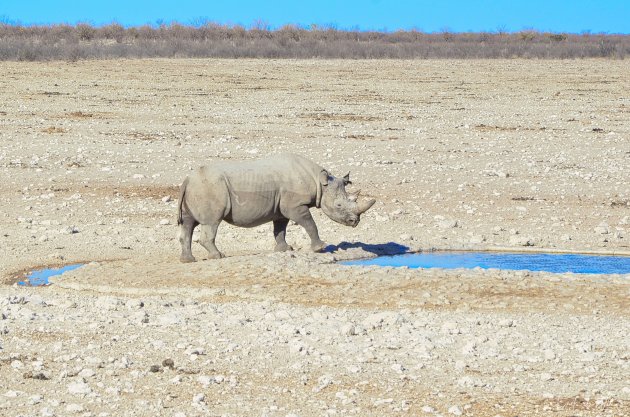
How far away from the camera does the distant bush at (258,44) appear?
141 ft

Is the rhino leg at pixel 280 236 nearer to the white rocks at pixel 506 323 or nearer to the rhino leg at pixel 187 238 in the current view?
the rhino leg at pixel 187 238

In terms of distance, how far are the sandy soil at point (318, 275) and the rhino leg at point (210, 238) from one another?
1.23 feet

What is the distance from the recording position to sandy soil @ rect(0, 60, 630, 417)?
8.17 metres

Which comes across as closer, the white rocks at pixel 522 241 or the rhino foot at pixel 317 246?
the rhino foot at pixel 317 246

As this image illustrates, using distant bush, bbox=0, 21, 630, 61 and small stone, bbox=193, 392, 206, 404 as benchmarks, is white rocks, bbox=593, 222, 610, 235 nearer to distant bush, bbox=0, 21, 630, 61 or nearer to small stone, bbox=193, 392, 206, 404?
small stone, bbox=193, 392, 206, 404

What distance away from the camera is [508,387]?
8.18 metres

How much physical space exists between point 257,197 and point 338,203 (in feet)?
2.87

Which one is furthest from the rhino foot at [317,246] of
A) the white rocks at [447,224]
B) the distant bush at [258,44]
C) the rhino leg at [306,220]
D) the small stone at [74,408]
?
the distant bush at [258,44]

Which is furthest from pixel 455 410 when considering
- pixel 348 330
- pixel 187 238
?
pixel 187 238

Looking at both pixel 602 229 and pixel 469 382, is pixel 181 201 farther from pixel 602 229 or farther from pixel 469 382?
pixel 602 229

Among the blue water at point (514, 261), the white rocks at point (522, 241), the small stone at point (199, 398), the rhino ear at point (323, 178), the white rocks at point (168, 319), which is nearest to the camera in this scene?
the small stone at point (199, 398)

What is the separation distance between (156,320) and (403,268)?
113 inches

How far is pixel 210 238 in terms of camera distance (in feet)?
40.9

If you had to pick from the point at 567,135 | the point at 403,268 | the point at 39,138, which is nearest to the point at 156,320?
the point at 403,268
